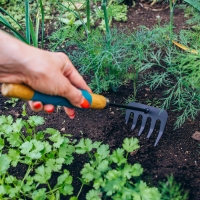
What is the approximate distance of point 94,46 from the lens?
7.34 feet

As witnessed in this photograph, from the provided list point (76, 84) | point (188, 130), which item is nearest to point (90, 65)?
point (76, 84)

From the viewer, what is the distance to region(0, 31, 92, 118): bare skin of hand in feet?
4.79

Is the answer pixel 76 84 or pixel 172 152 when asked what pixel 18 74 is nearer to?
pixel 76 84

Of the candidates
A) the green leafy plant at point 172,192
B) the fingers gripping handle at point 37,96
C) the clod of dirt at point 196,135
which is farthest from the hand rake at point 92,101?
the green leafy plant at point 172,192

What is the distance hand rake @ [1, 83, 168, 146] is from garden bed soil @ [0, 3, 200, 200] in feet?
0.22

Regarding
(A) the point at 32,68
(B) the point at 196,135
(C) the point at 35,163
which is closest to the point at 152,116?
(B) the point at 196,135

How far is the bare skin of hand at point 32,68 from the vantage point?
1459 mm

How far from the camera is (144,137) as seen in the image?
2246 millimetres

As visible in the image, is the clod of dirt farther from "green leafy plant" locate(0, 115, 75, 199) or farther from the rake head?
"green leafy plant" locate(0, 115, 75, 199)

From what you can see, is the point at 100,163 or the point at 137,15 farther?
the point at 137,15

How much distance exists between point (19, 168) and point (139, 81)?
3.07 ft

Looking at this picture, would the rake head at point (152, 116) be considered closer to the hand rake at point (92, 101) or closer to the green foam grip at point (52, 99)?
the hand rake at point (92, 101)

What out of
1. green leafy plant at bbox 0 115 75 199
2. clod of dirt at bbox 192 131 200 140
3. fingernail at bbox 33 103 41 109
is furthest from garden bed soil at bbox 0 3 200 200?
fingernail at bbox 33 103 41 109

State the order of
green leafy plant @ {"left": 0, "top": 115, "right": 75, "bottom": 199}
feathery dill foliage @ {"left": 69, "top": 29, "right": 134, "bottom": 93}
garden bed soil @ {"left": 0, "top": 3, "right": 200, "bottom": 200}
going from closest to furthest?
1. green leafy plant @ {"left": 0, "top": 115, "right": 75, "bottom": 199}
2. garden bed soil @ {"left": 0, "top": 3, "right": 200, "bottom": 200}
3. feathery dill foliage @ {"left": 69, "top": 29, "right": 134, "bottom": 93}
